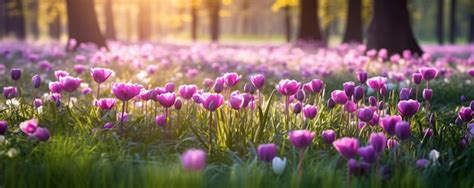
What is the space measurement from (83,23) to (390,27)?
8100 millimetres

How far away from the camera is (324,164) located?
351cm

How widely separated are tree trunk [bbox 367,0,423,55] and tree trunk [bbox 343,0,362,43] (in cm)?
1021

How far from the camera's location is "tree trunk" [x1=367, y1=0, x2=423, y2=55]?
1442 centimetres

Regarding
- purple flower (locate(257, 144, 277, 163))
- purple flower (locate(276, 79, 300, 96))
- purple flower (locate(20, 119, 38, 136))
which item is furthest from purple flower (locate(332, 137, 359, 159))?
purple flower (locate(20, 119, 38, 136))

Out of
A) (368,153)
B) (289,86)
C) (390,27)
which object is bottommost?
(368,153)

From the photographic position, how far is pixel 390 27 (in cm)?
1448

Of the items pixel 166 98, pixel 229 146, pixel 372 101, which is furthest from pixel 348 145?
pixel 372 101

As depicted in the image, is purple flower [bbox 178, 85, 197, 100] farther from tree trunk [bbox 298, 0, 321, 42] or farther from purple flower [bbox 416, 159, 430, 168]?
tree trunk [bbox 298, 0, 321, 42]

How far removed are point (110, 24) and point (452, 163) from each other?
31.7 m

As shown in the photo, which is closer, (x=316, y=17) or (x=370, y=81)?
(x=370, y=81)

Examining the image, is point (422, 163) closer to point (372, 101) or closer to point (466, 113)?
point (466, 113)

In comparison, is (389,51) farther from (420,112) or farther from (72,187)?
(72,187)

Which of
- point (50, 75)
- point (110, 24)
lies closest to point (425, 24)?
point (110, 24)

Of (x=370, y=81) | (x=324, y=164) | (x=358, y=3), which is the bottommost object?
(x=324, y=164)
